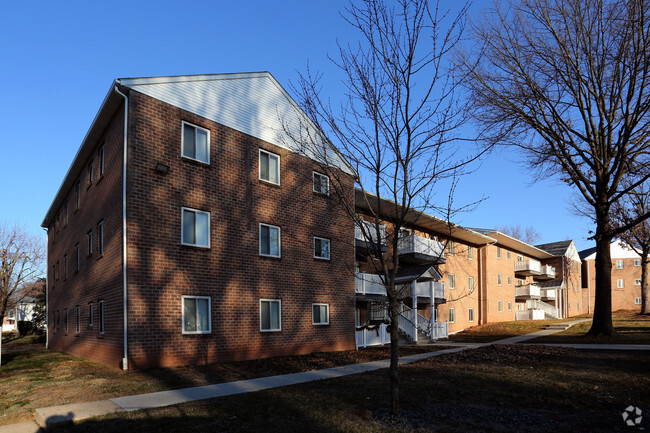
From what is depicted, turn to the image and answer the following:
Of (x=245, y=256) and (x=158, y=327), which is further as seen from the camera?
(x=245, y=256)

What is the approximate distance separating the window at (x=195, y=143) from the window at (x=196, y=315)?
450cm

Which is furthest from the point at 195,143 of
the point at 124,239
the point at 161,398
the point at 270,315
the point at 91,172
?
the point at 161,398

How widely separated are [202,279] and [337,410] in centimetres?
844

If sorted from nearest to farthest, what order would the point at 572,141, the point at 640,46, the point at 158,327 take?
1. the point at 158,327
2. the point at 640,46
3. the point at 572,141

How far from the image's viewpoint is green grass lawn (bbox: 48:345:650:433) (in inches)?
273

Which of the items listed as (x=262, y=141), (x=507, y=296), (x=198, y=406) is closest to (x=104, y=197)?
(x=262, y=141)

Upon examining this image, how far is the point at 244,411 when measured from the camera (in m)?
7.96

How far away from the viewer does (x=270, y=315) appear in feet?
57.8

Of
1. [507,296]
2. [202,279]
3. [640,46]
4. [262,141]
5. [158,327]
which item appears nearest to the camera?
[158,327]

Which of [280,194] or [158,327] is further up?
[280,194]

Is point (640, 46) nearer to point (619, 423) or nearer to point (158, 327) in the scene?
point (619, 423)

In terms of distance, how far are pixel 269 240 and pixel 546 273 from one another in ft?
135

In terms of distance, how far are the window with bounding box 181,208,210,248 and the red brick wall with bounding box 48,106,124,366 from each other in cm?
189

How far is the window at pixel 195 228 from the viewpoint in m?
15.1
